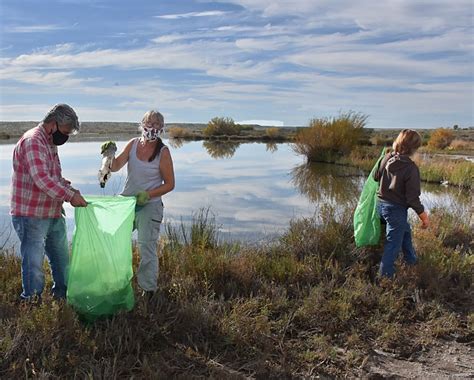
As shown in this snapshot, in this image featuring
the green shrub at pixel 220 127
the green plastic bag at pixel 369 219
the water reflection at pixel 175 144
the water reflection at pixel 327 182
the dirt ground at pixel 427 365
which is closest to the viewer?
the dirt ground at pixel 427 365

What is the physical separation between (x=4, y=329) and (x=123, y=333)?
0.75 meters

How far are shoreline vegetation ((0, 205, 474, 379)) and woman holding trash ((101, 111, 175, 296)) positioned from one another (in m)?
0.30

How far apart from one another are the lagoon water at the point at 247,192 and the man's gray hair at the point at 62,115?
9.16 feet

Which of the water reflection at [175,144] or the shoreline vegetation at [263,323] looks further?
the water reflection at [175,144]

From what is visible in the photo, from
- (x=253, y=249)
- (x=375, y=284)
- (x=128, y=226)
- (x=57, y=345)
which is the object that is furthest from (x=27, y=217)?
(x=375, y=284)

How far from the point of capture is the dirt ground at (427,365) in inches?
123

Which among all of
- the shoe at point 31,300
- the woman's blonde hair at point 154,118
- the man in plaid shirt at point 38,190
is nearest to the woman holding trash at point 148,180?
the woman's blonde hair at point 154,118

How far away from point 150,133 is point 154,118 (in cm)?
12

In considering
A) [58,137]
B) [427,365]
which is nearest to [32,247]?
[58,137]

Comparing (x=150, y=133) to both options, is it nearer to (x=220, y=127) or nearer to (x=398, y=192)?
(x=398, y=192)

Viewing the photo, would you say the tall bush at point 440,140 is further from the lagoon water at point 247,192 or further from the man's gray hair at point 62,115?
the man's gray hair at point 62,115

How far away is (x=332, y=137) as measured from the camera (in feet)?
77.9

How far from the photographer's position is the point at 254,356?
3.15 m

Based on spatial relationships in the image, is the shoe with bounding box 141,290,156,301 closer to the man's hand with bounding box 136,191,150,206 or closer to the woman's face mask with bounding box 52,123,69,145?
the man's hand with bounding box 136,191,150,206
